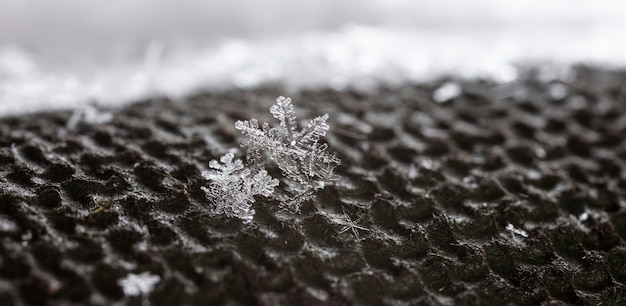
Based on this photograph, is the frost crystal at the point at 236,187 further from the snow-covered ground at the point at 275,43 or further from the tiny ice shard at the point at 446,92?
the tiny ice shard at the point at 446,92

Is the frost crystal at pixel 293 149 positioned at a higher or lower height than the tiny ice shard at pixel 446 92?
higher

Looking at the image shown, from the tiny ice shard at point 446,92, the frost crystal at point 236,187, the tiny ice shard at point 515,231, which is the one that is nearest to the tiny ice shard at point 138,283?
the frost crystal at point 236,187

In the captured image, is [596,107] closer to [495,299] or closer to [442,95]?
[442,95]

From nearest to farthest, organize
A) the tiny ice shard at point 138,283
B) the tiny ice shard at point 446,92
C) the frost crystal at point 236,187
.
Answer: the tiny ice shard at point 138,283 < the frost crystal at point 236,187 < the tiny ice shard at point 446,92

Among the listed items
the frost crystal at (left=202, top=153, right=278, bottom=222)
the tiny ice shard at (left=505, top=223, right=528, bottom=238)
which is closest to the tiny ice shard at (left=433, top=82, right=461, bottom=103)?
the tiny ice shard at (left=505, top=223, right=528, bottom=238)

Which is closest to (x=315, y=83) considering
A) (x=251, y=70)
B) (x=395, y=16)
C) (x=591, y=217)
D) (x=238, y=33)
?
(x=251, y=70)

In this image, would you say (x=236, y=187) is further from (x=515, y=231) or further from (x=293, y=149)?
(x=515, y=231)

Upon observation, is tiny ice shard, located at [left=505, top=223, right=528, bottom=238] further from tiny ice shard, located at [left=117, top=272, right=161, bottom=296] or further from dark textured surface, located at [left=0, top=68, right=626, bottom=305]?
tiny ice shard, located at [left=117, top=272, right=161, bottom=296]
